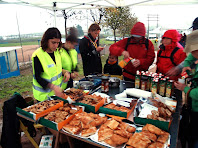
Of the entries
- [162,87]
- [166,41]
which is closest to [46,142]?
[162,87]

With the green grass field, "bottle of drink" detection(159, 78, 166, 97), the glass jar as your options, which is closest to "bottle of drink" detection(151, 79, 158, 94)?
"bottle of drink" detection(159, 78, 166, 97)

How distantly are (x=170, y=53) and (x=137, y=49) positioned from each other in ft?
1.99

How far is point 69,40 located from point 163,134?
2.48 meters

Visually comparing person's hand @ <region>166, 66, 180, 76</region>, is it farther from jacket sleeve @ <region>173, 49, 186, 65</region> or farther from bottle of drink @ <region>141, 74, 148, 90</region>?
bottle of drink @ <region>141, 74, 148, 90</region>

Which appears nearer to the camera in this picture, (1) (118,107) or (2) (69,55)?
(1) (118,107)

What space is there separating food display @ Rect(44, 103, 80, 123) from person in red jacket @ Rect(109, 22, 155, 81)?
57.1 inches

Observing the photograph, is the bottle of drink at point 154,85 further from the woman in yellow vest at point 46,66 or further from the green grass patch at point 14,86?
the green grass patch at point 14,86

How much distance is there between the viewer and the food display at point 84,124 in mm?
1573

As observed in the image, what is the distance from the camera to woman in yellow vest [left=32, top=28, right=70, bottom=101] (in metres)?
2.24

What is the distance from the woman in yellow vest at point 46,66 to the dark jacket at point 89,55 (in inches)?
52.8

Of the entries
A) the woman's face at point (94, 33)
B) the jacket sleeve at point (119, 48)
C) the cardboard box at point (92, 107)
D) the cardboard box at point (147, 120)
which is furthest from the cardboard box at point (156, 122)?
the woman's face at point (94, 33)

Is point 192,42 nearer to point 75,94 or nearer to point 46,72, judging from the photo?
point 75,94

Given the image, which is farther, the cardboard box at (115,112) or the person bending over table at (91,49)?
the person bending over table at (91,49)

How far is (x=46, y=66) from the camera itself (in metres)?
2.30
